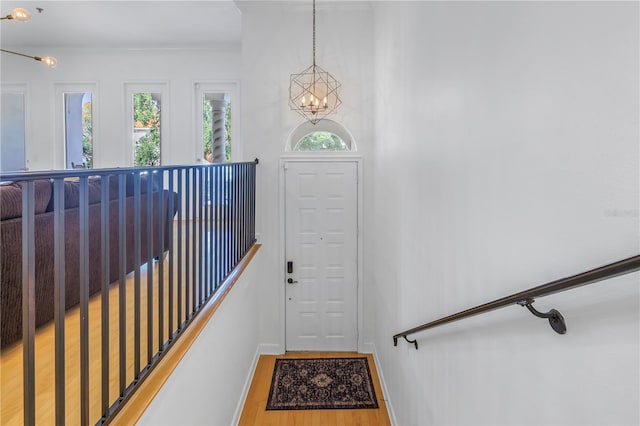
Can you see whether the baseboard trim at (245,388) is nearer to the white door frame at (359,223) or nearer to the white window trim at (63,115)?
the white door frame at (359,223)

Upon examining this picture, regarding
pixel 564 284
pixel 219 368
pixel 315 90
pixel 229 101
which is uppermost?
pixel 229 101

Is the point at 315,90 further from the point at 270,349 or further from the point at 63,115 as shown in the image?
the point at 63,115

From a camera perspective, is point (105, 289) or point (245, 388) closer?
point (105, 289)

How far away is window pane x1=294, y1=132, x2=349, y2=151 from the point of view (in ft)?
15.0

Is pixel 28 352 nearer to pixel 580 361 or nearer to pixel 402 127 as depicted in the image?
pixel 580 361

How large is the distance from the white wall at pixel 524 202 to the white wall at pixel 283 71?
189cm

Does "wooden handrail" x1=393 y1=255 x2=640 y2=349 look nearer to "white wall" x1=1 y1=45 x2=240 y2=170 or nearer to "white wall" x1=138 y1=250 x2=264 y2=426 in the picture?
"white wall" x1=138 y1=250 x2=264 y2=426

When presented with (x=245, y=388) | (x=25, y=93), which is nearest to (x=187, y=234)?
(x=245, y=388)

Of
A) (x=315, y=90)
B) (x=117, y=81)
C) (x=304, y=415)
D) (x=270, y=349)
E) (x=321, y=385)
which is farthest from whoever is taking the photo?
(x=117, y=81)

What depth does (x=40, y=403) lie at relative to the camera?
1319 mm

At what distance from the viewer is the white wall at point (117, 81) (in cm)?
588

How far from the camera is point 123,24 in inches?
197

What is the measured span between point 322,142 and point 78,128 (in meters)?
4.39

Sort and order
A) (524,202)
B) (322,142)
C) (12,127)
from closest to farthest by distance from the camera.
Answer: (524,202), (322,142), (12,127)
